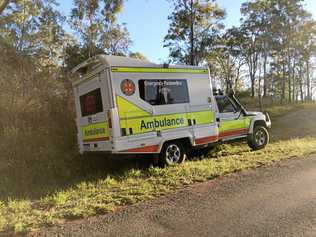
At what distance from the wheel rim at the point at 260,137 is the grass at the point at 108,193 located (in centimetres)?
185

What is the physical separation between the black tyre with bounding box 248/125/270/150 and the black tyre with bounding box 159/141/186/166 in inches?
123

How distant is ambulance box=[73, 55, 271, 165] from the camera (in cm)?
680

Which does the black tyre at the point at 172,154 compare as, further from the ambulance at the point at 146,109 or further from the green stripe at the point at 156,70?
the green stripe at the point at 156,70

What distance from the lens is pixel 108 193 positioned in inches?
220

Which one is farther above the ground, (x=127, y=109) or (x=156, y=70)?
(x=156, y=70)

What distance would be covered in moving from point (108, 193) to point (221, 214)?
229cm

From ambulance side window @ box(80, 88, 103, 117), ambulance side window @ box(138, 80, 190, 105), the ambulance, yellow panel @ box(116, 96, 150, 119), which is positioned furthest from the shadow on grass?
ambulance side window @ box(138, 80, 190, 105)

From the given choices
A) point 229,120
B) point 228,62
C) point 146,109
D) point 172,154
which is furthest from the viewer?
point 228,62

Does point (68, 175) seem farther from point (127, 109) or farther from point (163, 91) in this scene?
point (163, 91)

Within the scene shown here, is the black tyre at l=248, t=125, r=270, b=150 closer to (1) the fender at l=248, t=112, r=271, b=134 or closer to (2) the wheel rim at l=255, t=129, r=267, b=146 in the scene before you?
(2) the wheel rim at l=255, t=129, r=267, b=146

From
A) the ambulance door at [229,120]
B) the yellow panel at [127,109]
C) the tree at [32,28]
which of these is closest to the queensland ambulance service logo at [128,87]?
the yellow panel at [127,109]

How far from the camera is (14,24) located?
1434 cm

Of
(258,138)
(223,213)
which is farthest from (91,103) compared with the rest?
(258,138)

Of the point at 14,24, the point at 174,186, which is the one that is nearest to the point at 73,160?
the point at 174,186
